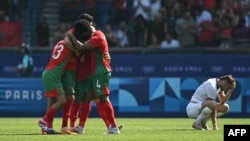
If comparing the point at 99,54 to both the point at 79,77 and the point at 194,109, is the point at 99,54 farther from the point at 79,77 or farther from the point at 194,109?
the point at 194,109

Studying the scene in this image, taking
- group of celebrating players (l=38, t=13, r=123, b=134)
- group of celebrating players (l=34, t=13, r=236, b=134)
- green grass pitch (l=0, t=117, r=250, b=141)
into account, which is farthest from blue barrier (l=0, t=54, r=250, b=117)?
group of celebrating players (l=38, t=13, r=123, b=134)

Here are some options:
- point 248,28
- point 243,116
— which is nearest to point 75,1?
point 248,28

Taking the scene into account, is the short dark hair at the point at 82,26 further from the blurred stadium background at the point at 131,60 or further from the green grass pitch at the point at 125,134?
the blurred stadium background at the point at 131,60

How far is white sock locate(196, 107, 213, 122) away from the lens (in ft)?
64.2

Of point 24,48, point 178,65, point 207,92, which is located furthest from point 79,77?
point 178,65

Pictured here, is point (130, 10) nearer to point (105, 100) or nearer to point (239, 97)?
point (239, 97)

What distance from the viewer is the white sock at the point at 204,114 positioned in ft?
64.2

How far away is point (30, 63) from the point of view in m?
31.2

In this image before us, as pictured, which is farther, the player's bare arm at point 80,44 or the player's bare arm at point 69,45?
the player's bare arm at point 69,45

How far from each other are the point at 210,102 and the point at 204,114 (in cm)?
29

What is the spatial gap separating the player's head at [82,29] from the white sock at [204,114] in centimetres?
345

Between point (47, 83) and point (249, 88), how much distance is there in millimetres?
11386

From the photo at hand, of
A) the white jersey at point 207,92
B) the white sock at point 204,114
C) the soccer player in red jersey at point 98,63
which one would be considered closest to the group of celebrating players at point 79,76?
the soccer player in red jersey at point 98,63

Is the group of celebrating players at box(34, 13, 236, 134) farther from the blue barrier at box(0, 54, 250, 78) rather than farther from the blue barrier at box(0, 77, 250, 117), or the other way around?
the blue barrier at box(0, 54, 250, 78)
